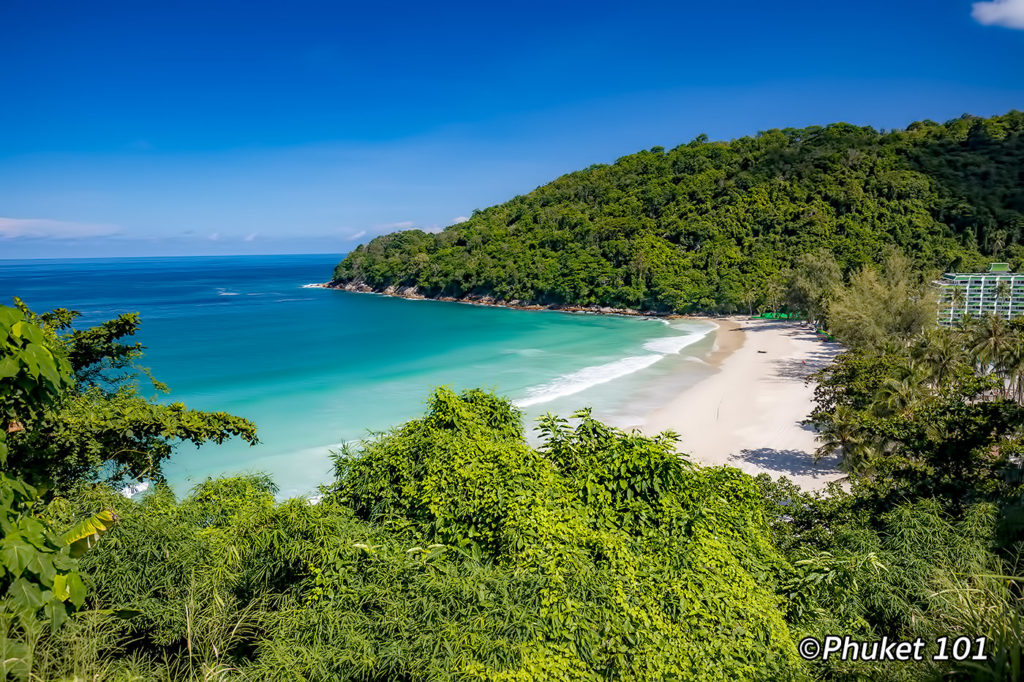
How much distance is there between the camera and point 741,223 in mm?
78688

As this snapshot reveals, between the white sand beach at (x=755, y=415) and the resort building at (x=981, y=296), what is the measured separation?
7.94 m

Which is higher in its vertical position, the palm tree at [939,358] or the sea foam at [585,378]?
the palm tree at [939,358]

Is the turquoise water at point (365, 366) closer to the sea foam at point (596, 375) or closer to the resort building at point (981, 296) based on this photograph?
the sea foam at point (596, 375)

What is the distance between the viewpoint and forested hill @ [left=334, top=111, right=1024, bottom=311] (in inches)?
2638

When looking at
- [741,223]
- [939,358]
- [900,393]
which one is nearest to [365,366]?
[900,393]

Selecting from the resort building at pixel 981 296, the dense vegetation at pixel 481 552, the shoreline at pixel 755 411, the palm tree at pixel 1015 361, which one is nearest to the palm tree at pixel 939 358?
the palm tree at pixel 1015 361

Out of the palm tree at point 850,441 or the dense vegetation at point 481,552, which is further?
the palm tree at point 850,441

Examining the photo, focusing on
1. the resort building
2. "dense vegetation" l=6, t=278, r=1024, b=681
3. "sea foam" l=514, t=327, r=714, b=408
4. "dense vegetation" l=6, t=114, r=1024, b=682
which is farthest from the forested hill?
"dense vegetation" l=6, t=278, r=1024, b=681

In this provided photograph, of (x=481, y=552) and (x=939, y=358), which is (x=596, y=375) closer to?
(x=939, y=358)

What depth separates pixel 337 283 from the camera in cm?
11288

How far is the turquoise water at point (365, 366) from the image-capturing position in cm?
2400

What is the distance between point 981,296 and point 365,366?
45.9 m

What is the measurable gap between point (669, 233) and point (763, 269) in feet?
59.1

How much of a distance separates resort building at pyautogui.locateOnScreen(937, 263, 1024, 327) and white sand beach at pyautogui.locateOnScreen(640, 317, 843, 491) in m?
7.94
